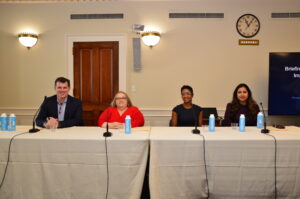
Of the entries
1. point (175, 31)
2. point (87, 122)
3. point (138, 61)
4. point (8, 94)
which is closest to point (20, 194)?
point (87, 122)

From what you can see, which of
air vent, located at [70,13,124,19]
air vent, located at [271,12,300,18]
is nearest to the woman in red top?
air vent, located at [70,13,124,19]

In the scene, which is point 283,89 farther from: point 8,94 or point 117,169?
point 8,94

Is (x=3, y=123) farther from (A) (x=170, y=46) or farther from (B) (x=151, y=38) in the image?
(A) (x=170, y=46)

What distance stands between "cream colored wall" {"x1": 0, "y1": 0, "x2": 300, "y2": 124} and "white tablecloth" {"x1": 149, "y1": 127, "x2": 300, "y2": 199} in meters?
2.24

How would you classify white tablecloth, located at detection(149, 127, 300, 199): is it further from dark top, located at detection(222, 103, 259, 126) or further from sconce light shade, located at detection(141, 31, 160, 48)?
sconce light shade, located at detection(141, 31, 160, 48)

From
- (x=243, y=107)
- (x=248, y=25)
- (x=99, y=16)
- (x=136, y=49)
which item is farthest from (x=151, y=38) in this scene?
(x=243, y=107)

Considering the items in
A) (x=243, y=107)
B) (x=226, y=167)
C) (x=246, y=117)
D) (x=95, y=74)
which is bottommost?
(x=226, y=167)

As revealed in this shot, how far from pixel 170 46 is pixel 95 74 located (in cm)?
146

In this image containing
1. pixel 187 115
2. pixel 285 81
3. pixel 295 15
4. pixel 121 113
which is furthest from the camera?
pixel 295 15

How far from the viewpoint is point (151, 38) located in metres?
3.68

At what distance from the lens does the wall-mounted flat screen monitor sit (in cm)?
355

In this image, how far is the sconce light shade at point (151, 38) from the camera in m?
3.66

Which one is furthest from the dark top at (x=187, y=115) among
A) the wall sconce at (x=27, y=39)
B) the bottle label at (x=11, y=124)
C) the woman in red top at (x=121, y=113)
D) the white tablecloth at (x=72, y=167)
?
the wall sconce at (x=27, y=39)

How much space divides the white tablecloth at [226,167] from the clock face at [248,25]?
2601 millimetres
